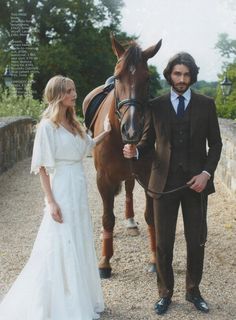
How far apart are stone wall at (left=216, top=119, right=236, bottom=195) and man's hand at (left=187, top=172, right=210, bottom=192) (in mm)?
4328

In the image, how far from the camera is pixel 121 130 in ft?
13.2

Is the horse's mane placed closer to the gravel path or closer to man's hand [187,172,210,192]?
man's hand [187,172,210,192]

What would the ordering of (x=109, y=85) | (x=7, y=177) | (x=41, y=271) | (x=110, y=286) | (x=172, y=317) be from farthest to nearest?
1. (x=7, y=177)
2. (x=109, y=85)
3. (x=110, y=286)
4. (x=172, y=317)
5. (x=41, y=271)

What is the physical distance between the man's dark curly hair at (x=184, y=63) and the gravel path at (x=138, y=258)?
6.36 feet

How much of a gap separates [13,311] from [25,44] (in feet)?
102

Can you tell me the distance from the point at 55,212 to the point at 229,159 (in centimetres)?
543

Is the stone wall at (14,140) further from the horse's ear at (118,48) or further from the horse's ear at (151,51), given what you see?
the horse's ear at (151,51)

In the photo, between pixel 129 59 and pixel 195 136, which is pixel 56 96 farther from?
pixel 195 136

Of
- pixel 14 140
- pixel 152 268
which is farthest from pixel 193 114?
pixel 14 140

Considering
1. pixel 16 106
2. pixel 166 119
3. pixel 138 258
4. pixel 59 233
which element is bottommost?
pixel 138 258

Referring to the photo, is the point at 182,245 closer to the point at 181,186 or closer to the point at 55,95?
the point at 181,186

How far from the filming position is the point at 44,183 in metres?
3.73

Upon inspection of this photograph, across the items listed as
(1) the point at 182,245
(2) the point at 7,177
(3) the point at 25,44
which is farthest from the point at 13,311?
(3) the point at 25,44

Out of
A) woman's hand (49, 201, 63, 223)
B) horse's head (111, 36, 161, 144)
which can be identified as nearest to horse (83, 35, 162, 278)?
horse's head (111, 36, 161, 144)
